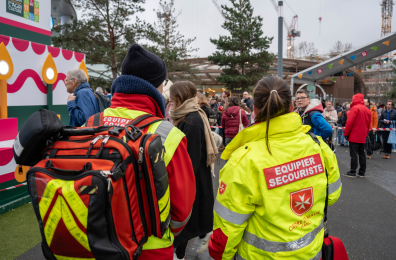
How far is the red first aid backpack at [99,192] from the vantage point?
3.36 feet

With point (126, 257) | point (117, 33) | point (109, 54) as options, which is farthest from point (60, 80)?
point (117, 33)

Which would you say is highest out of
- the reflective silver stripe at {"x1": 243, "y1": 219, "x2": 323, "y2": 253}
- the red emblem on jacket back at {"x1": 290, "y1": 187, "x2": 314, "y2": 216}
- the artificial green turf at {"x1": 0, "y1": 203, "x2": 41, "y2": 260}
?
the red emblem on jacket back at {"x1": 290, "y1": 187, "x2": 314, "y2": 216}

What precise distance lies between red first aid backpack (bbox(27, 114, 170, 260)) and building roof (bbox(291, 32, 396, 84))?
47.1 ft

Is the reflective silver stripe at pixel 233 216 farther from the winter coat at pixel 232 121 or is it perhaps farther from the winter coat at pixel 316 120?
the winter coat at pixel 232 121

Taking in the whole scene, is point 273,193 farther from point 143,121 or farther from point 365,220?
point 365,220

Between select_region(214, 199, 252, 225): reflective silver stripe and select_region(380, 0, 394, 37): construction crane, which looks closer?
select_region(214, 199, 252, 225): reflective silver stripe

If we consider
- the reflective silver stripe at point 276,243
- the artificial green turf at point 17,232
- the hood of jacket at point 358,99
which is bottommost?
the artificial green turf at point 17,232

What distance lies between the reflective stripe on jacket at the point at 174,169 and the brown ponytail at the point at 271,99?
511 millimetres

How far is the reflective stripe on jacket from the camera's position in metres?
1.35

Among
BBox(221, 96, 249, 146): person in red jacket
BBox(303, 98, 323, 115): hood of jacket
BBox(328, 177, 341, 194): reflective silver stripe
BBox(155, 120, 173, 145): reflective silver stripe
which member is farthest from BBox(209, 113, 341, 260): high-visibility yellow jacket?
BBox(221, 96, 249, 146): person in red jacket

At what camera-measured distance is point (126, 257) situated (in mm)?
1086

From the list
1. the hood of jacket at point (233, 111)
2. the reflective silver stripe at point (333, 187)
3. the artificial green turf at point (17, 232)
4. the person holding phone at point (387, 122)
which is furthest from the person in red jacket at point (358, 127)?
the artificial green turf at point (17, 232)

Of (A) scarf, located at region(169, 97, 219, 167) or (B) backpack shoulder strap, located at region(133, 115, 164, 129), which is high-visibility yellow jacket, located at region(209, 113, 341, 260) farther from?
(A) scarf, located at region(169, 97, 219, 167)

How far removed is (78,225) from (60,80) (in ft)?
16.3
